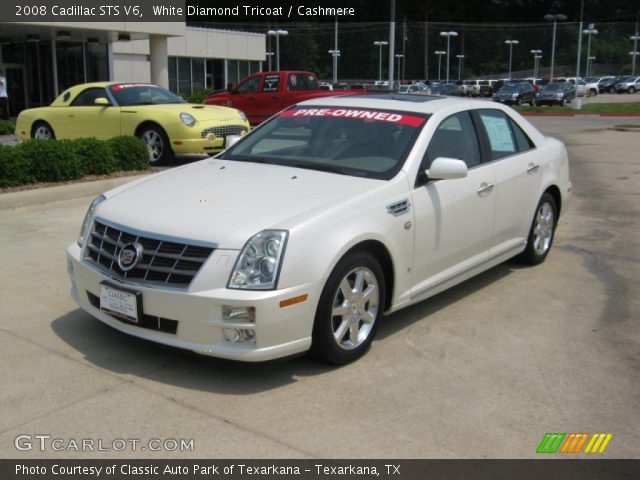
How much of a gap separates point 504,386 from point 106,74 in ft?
85.8

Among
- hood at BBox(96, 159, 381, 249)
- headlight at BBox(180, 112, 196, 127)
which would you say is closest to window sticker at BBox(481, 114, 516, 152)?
hood at BBox(96, 159, 381, 249)

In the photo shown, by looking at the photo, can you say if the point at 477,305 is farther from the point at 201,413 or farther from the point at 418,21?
the point at 418,21

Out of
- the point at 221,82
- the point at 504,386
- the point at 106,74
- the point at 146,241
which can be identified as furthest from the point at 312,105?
the point at 221,82

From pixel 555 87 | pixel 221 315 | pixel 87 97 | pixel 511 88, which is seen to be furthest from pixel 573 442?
pixel 511 88

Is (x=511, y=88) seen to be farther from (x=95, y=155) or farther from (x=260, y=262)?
(x=260, y=262)

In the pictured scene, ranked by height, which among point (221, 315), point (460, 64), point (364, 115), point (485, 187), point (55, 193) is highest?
point (460, 64)

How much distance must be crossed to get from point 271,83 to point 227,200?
17205mm

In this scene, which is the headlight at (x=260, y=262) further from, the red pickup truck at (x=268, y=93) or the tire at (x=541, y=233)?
the red pickup truck at (x=268, y=93)

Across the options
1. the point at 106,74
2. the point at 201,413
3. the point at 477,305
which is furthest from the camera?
the point at 106,74

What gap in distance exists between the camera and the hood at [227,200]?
4078 millimetres

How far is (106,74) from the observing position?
27562mm

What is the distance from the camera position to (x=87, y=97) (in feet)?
44.1

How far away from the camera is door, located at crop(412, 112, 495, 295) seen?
491cm

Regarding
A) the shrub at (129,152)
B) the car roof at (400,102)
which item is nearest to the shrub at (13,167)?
the shrub at (129,152)
